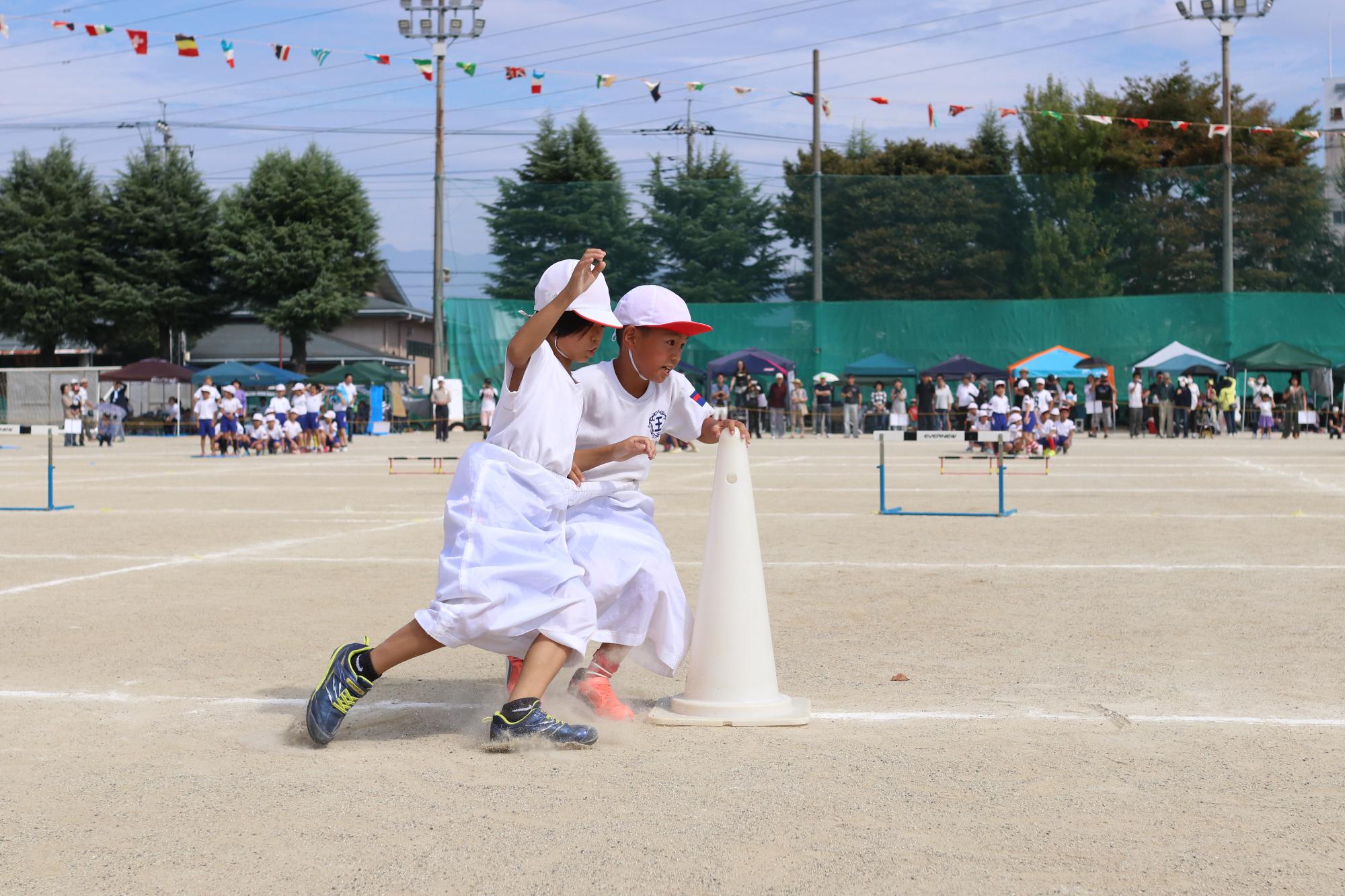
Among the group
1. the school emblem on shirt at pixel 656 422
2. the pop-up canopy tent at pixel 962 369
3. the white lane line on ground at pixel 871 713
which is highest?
the pop-up canopy tent at pixel 962 369

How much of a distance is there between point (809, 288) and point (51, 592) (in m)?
37.4

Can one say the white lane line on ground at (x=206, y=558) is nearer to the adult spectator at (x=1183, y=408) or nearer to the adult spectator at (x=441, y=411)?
the adult spectator at (x=441, y=411)

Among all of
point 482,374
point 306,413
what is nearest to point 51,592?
point 306,413

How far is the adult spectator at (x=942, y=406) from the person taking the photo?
122 ft

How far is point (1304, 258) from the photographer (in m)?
42.8

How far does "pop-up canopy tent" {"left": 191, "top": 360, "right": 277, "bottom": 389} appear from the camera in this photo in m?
44.6

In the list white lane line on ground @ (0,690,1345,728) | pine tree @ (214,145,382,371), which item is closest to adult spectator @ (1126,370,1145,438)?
pine tree @ (214,145,382,371)

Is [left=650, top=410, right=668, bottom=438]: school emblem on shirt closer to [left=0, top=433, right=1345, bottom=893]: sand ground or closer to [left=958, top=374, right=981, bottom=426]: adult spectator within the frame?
[left=0, top=433, right=1345, bottom=893]: sand ground

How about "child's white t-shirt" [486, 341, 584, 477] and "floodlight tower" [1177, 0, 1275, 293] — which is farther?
"floodlight tower" [1177, 0, 1275, 293]

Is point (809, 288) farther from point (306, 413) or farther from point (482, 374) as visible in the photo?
point (306, 413)

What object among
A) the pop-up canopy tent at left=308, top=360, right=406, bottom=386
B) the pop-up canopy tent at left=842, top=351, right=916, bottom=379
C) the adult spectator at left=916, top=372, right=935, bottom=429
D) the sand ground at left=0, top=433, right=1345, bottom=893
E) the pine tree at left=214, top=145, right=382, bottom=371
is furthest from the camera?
the pine tree at left=214, top=145, right=382, bottom=371

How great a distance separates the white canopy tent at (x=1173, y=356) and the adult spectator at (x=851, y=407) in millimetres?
7351

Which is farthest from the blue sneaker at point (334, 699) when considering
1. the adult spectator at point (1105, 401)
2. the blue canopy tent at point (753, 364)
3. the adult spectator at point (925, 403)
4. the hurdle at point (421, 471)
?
the blue canopy tent at point (753, 364)

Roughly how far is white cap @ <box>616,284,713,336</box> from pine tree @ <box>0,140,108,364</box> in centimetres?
5719
